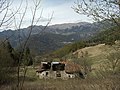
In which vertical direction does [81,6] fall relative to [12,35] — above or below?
below

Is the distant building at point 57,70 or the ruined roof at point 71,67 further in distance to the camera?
the distant building at point 57,70

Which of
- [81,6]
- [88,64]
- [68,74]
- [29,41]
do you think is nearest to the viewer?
[29,41]

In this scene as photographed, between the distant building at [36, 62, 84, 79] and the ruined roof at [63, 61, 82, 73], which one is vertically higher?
the ruined roof at [63, 61, 82, 73]

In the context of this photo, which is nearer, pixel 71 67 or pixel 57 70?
pixel 71 67

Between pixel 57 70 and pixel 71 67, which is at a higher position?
pixel 71 67

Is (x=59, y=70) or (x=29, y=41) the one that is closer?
(x=29, y=41)

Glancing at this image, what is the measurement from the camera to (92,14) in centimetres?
803

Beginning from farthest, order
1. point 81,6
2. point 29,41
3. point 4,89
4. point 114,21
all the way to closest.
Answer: point 81,6
point 114,21
point 4,89
point 29,41

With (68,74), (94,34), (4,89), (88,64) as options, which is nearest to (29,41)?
(4,89)

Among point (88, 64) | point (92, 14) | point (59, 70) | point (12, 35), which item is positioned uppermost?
point (12, 35)

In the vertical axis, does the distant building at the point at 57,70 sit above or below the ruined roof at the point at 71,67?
below

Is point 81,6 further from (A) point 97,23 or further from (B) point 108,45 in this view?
(B) point 108,45

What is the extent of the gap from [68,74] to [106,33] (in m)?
55.5

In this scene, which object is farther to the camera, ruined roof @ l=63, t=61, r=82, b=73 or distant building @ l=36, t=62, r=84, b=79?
distant building @ l=36, t=62, r=84, b=79
